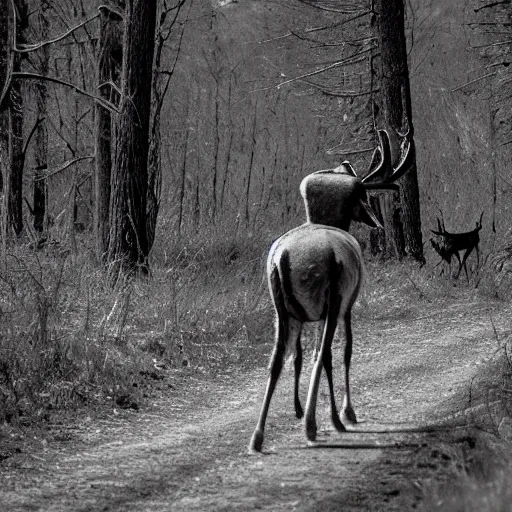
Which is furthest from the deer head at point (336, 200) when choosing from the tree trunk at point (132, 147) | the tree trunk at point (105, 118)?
the tree trunk at point (105, 118)

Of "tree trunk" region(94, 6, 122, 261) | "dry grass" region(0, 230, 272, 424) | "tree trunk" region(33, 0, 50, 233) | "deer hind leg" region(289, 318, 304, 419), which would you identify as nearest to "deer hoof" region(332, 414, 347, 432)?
"deer hind leg" region(289, 318, 304, 419)

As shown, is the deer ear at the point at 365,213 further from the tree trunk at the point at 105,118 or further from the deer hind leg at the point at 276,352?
the tree trunk at the point at 105,118

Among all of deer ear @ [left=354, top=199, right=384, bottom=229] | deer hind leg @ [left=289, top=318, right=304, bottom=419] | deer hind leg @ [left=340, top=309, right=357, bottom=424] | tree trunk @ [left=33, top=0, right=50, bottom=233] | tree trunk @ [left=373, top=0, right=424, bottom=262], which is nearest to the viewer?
deer hind leg @ [left=289, top=318, right=304, bottom=419]

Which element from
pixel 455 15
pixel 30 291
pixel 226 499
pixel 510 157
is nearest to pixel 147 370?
pixel 30 291

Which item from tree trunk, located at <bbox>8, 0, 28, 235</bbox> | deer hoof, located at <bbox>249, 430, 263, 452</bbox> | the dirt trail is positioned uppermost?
tree trunk, located at <bbox>8, 0, 28, 235</bbox>

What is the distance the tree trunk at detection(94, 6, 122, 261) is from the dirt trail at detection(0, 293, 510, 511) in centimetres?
678

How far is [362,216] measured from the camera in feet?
24.7

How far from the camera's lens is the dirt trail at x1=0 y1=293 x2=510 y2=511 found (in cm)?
571

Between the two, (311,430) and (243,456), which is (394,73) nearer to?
(311,430)

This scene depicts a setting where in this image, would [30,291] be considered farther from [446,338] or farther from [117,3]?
[117,3]

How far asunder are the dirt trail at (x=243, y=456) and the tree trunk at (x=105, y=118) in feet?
22.2

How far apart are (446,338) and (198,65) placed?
68.3ft

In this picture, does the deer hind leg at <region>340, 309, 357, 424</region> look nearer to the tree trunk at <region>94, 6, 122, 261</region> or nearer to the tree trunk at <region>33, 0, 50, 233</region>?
the tree trunk at <region>94, 6, 122, 261</region>

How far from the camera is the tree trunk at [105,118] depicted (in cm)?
1644
